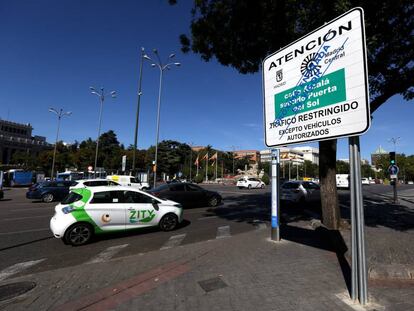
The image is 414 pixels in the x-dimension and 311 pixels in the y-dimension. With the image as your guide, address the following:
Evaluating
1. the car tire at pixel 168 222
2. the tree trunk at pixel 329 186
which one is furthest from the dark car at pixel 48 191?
the tree trunk at pixel 329 186

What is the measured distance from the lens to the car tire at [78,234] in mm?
7446

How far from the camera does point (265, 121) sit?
20.5 feet

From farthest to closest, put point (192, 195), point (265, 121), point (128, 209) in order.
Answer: point (192, 195), point (128, 209), point (265, 121)

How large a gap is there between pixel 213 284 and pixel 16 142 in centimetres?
10054

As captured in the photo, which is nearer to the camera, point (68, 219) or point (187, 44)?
point (68, 219)

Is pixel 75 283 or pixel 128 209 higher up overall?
pixel 128 209

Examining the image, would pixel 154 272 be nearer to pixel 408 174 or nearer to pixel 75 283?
pixel 75 283

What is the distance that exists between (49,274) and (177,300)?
2.92 m

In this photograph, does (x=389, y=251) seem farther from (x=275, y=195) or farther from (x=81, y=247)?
(x=81, y=247)

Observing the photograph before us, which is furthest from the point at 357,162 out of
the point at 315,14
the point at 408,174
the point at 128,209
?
the point at 408,174

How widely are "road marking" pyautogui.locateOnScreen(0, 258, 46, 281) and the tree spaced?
304 inches

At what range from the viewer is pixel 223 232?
912 centimetres

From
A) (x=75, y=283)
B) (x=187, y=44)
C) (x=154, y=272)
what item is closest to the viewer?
(x=75, y=283)

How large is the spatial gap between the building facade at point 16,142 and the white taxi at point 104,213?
269 ft
